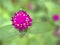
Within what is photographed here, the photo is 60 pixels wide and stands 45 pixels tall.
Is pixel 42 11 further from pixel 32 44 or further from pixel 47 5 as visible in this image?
pixel 32 44

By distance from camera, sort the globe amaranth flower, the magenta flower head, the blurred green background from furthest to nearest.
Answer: the magenta flower head
the blurred green background
the globe amaranth flower

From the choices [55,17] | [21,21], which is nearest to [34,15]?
[55,17]

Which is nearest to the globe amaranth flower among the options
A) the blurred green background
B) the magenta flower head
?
the blurred green background

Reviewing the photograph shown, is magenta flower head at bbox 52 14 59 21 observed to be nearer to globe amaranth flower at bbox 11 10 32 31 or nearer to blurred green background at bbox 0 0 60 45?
blurred green background at bbox 0 0 60 45

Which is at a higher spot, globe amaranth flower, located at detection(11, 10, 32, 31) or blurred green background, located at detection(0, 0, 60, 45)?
globe amaranth flower, located at detection(11, 10, 32, 31)

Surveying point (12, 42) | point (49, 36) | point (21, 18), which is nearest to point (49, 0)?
point (49, 36)

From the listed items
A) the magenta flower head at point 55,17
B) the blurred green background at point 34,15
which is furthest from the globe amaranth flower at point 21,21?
the magenta flower head at point 55,17

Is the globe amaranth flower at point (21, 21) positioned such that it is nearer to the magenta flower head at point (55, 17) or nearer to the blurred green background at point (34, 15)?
the blurred green background at point (34, 15)

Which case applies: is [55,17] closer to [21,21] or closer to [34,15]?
[34,15]
